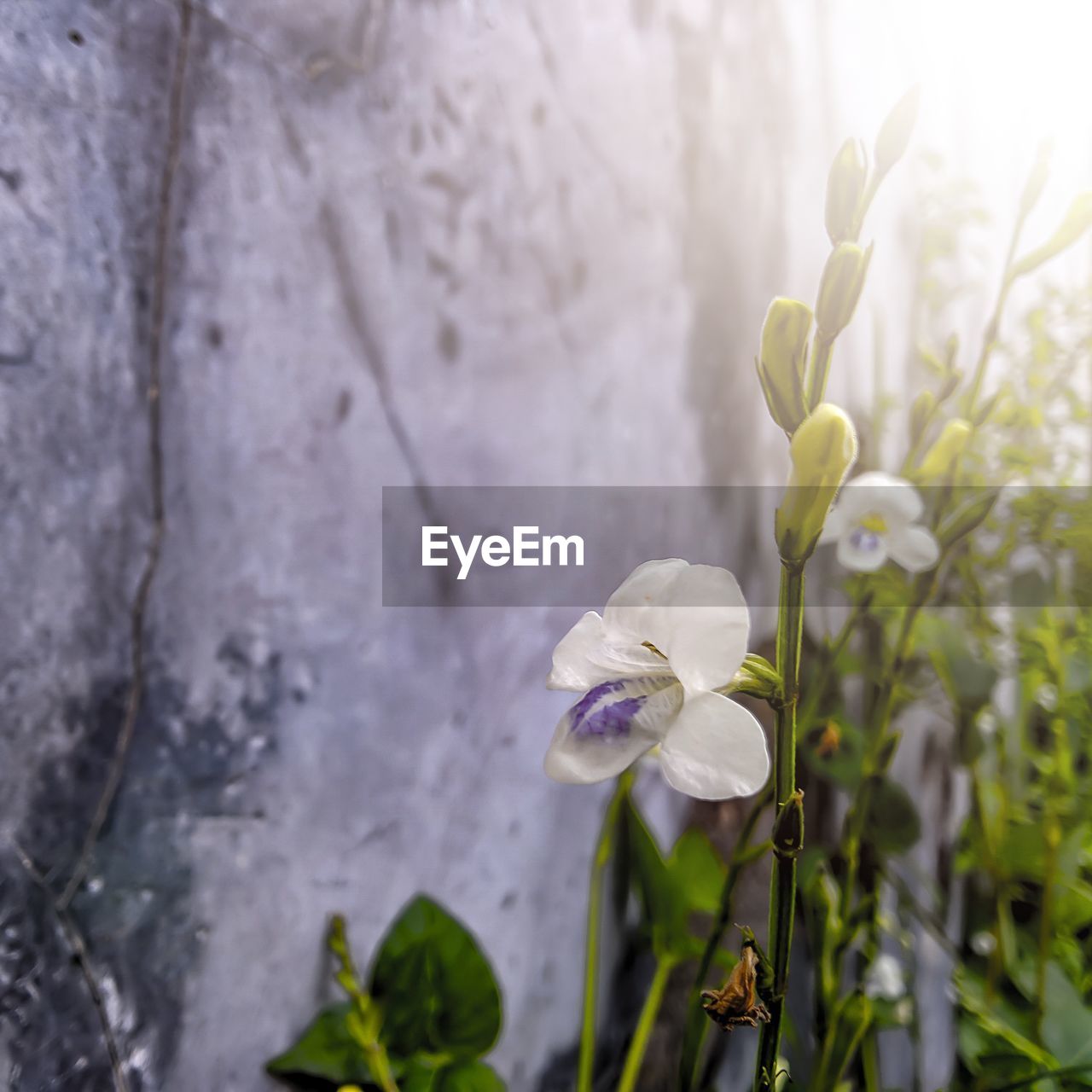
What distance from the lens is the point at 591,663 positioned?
0.78ft

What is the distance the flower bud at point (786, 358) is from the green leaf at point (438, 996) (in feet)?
1.08

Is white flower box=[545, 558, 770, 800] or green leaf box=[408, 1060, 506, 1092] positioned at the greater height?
white flower box=[545, 558, 770, 800]

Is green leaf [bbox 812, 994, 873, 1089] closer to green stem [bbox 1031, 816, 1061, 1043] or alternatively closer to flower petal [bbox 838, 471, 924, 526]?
green stem [bbox 1031, 816, 1061, 1043]

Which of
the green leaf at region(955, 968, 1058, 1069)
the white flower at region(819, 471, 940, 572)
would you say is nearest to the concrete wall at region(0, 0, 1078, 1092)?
the white flower at region(819, 471, 940, 572)

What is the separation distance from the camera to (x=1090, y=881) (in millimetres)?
726

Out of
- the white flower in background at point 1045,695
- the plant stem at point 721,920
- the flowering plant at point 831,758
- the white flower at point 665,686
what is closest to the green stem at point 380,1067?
the flowering plant at point 831,758

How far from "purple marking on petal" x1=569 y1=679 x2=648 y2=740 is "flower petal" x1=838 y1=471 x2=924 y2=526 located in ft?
1.13

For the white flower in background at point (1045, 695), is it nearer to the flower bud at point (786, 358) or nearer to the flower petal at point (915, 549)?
the flower petal at point (915, 549)

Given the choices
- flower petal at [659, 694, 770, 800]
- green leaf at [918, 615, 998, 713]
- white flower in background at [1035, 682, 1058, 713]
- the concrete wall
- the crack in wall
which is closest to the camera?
flower petal at [659, 694, 770, 800]

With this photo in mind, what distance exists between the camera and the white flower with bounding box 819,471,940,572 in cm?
48

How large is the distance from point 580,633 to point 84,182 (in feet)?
0.94

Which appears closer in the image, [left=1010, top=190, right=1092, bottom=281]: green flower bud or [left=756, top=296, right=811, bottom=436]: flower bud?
[left=756, top=296, right=811, bottom=436]: flower bud

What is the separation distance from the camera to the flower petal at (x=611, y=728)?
0.22 m

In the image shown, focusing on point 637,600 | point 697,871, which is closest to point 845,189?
point 637,600
